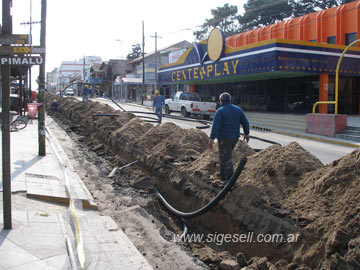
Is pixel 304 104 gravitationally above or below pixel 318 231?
above

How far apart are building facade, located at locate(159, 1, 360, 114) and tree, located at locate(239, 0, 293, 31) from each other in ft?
49.5

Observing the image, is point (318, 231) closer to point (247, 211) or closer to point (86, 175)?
point (247, 211)

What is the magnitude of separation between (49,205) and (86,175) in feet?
11.2

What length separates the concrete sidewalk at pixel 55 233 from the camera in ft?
13.4

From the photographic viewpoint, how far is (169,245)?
5094 mm

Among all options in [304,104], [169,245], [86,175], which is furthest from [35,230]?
[304,104]

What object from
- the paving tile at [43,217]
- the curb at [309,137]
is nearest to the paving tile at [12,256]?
the paving tile at [43,217]

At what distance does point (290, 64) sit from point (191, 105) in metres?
7.09

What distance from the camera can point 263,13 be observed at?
48.3 m

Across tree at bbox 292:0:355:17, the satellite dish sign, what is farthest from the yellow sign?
tree at bbox 292:0:355:17

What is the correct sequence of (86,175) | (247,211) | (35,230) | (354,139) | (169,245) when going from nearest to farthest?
(35,230) < (169,245) < (247,211) < (86,175) < (354,139)

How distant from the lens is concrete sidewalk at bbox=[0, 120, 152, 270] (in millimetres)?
4070

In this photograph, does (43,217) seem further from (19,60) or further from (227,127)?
(227,127)

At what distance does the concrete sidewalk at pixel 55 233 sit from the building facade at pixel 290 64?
1697 cm
